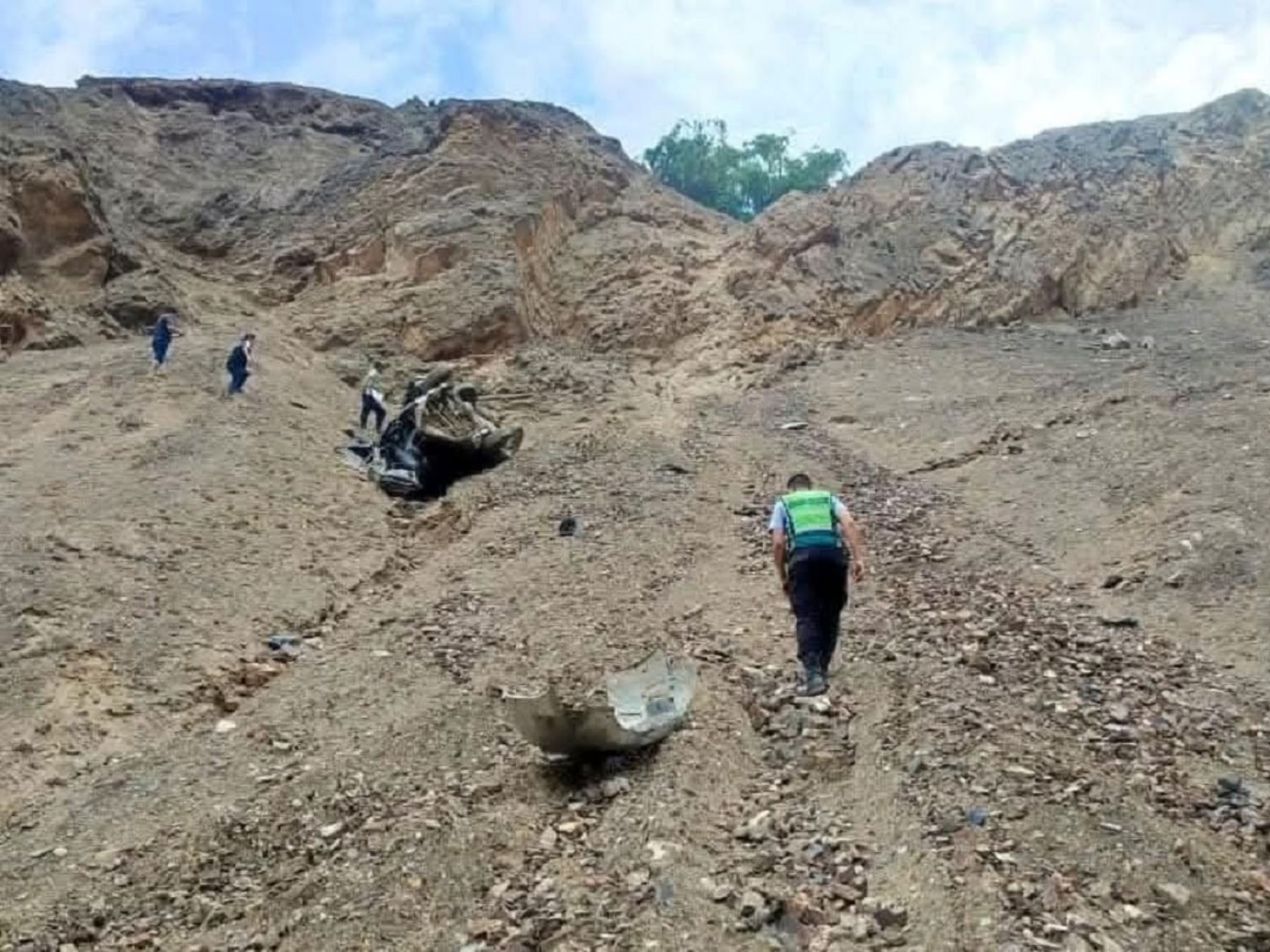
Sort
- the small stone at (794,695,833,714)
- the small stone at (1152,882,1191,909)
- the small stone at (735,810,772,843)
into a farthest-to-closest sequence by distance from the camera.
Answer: the small stone at (794,695,833,714), the small stone at (735,810,772,843), the small stone at (1152,882,1191,909)

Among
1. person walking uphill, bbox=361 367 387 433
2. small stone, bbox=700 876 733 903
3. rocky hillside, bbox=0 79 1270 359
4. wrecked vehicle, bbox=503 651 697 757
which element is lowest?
small stone, bbox=700 876 733 903

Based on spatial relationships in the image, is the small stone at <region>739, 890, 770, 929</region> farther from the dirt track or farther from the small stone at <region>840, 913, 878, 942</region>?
the small stone at <region>840, 913, 878, 942</region>

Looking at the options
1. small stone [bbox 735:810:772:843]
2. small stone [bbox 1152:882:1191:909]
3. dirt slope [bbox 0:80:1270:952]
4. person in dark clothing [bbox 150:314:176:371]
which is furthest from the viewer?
person in dark clothing [bbox 150:314:176:371]

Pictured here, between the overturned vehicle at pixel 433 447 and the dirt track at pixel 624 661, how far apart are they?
1.49ft

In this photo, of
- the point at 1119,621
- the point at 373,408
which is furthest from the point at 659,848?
the point at 373,408

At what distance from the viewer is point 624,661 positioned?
7973 mm

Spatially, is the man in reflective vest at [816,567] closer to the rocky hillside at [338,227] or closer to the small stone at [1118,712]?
the small stone at [1118,712]

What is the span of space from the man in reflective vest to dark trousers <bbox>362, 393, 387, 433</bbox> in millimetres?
11165

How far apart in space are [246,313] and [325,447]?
31.2 ft

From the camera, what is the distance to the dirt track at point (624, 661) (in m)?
4.96

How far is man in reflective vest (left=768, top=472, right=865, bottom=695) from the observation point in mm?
6988

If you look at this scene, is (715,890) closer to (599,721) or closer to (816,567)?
(599,721)

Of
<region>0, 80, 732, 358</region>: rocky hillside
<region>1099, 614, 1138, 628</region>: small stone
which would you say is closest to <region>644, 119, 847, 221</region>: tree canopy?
<region>0, 80, 732, 358</region>: rocky hillside

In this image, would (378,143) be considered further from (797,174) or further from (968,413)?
(968,413)
